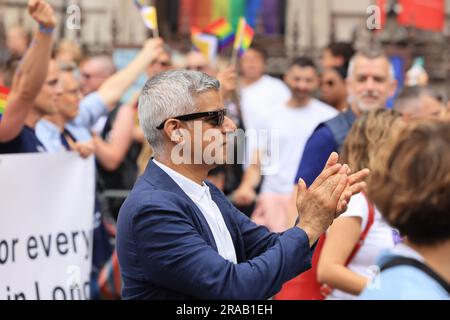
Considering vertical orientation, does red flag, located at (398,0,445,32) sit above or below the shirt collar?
below

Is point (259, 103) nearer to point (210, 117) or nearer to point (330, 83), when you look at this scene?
point (330, 83)

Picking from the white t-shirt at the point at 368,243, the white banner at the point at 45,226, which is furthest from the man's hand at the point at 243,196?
the white t-shirt at the point at 368,243

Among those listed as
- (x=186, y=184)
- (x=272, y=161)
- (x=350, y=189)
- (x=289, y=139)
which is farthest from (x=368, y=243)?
(x=289, y=139)

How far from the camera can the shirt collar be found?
3260mm

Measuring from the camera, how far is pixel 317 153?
5039 millimetres

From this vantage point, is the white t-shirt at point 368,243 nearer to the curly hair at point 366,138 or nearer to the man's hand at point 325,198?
the curly hair at point 366,138

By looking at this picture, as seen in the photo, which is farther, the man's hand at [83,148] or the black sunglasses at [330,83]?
the black sunglasses at [330,83]

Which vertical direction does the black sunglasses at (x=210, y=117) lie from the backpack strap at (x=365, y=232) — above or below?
above

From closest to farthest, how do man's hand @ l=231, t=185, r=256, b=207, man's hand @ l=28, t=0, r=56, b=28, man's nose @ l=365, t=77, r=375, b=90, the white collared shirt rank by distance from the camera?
the white collared shirt, man's hand @ l=28, t=0, r=56, b=28, man's nose @ l=365, t=77, r=375, b=90, man's hand @ l=231, t=185, r=256, b=207

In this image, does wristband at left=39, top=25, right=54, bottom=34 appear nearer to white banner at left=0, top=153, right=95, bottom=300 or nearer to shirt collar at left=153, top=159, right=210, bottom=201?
white banner at left=0, top=153, right=95, bottom=300

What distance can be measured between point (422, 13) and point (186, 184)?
7.25 m

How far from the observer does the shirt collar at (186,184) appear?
326 centimetres

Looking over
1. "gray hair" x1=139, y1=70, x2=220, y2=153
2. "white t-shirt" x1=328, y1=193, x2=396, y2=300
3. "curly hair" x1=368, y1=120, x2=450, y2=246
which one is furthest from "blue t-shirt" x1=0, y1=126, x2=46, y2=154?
"curly hair" x1=368, y1=120, x2=450, y2=246
